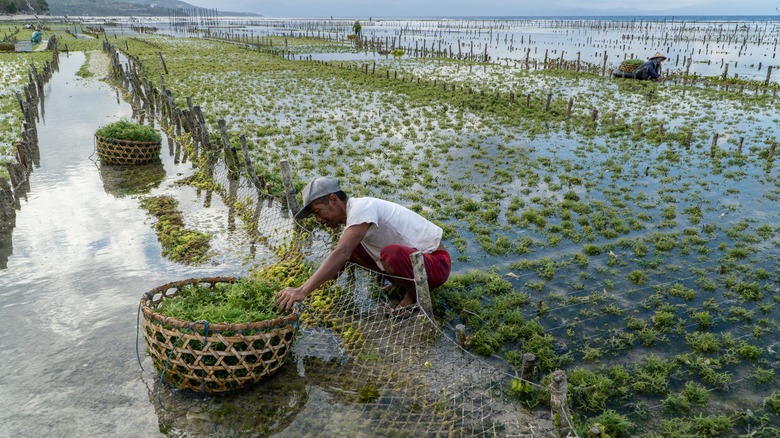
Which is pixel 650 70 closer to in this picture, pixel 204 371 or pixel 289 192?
pixel 289 192

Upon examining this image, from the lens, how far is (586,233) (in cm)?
859

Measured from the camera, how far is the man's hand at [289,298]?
4762 millimetres

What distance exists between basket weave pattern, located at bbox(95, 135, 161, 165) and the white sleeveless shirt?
8.42 m

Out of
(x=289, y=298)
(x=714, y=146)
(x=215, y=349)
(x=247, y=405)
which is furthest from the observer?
(x=714, y=146)

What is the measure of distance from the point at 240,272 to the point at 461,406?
3.95 meters

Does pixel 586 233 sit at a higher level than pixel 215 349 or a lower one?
lower

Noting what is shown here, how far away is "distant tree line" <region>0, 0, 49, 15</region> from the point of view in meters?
84.6

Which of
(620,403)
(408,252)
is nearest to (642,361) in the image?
(620,403)

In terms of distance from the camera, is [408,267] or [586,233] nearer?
[408,267]

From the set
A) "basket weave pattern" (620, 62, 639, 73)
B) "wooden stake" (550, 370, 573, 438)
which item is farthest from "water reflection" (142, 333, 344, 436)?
"basket weave pattern" (620, 62, 639, 73)

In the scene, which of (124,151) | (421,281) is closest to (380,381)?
(421,281)

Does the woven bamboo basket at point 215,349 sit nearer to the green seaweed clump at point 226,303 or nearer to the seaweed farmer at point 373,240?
the green seaweed clump at point 226,303

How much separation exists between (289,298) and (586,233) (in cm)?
581

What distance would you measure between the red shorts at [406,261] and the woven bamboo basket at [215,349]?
1304 mm
